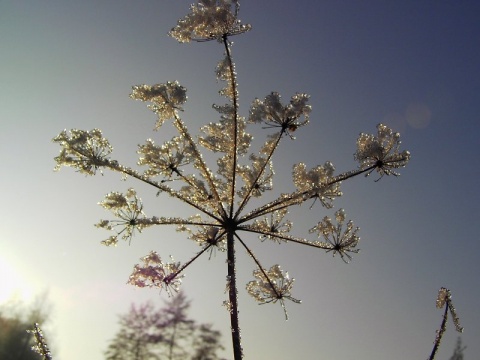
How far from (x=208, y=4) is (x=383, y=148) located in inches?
175

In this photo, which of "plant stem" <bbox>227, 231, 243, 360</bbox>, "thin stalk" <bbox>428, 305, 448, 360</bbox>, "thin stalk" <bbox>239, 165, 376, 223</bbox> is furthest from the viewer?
"thin stalk" <bbox>239, 165, 376, 223</bbox>

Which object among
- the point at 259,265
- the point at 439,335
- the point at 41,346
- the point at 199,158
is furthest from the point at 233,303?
the point at 41,346

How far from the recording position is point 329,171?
8578 mm

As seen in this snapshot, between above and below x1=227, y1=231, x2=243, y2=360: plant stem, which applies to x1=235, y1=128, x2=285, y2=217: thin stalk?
above

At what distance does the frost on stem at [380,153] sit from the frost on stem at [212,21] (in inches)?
130

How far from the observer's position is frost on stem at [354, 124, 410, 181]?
806cm

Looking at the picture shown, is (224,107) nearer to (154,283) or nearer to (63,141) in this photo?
(63,141)

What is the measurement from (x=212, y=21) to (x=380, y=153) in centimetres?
420

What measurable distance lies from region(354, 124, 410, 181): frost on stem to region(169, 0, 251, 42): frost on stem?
3309 millimetres

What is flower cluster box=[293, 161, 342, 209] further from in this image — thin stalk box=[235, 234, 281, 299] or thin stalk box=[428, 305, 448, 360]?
thin stalk box=[428, 305, 448, 360]

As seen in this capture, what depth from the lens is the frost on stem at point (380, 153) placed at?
8.06 meters

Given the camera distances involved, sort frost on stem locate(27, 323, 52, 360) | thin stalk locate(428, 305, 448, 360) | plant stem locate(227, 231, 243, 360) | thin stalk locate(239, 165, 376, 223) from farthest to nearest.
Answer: thin stalk locate(239, 165, 376, 223) → plant stem locate(227, 231, 243, 360) → thin stalk locate(428, 305, 448, 360) → frost on stem locate(27, 323, 52, 360)

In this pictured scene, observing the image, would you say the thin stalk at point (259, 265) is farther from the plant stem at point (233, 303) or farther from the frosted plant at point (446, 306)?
the frosted plant at point (446, 306)

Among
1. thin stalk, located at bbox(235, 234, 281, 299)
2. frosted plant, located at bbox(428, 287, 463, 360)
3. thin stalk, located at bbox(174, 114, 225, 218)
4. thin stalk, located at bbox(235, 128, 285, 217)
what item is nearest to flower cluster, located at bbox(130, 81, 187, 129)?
thin stalk, located at bbox(174, 114, 225, 218)
